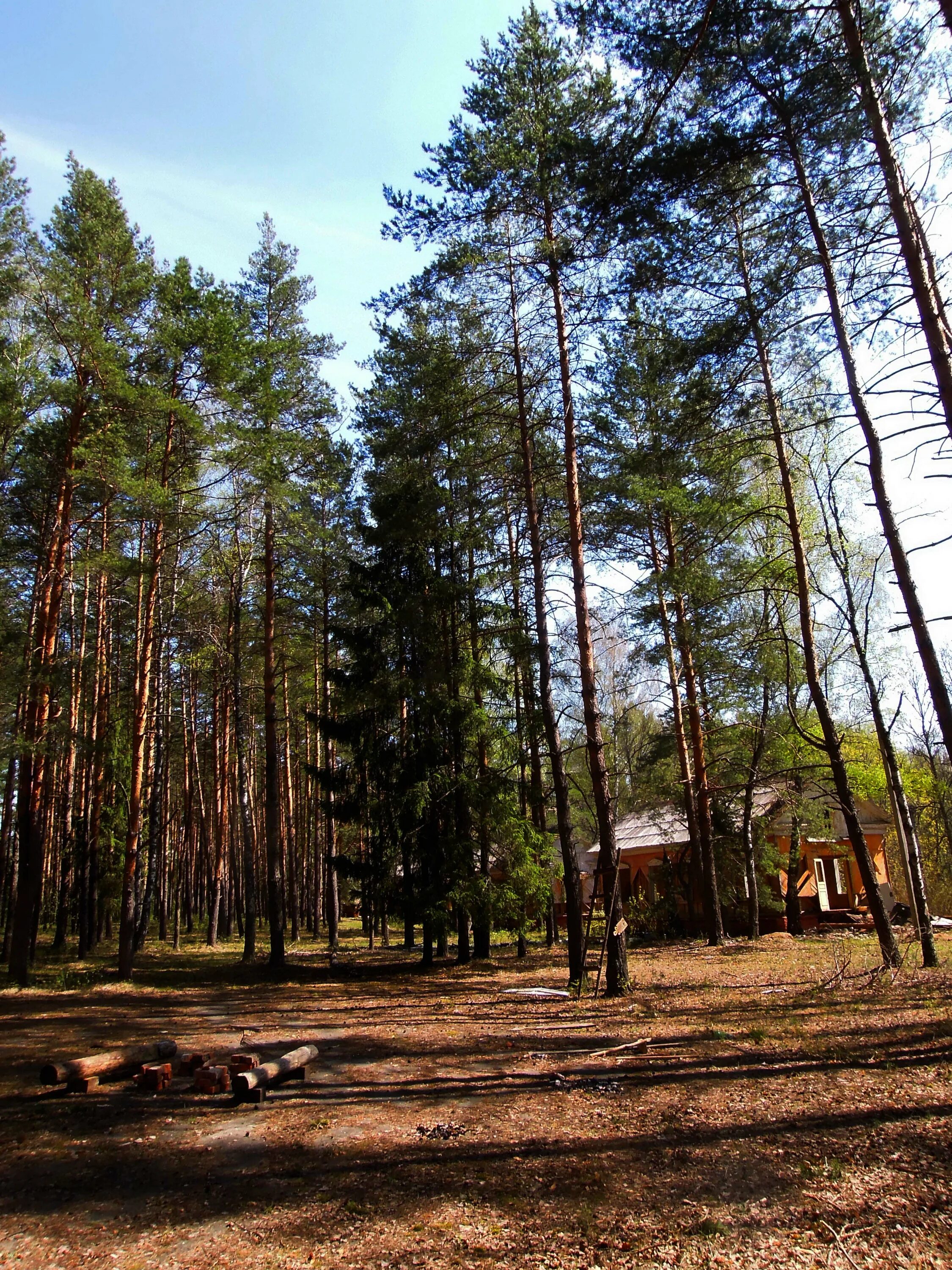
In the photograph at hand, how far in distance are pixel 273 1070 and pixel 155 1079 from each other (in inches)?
44.5

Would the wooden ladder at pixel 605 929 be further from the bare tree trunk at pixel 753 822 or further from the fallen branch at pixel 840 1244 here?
the bare tree trunk at pixel 753 822

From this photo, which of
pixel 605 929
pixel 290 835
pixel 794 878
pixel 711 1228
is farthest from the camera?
pixel 290 835

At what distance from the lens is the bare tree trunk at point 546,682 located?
1145 centimetres

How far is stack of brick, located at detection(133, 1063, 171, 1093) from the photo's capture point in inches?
258

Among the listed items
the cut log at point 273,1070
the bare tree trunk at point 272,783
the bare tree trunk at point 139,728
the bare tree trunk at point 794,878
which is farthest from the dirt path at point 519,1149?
the bare tree trunk at point 794,878

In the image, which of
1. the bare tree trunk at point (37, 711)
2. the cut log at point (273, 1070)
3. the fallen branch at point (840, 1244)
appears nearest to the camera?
the fallen branch at point (840, 1244)

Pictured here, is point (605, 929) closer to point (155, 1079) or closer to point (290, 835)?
point (155, 1079)

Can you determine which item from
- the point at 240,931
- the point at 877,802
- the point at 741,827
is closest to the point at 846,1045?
the point at 741,827

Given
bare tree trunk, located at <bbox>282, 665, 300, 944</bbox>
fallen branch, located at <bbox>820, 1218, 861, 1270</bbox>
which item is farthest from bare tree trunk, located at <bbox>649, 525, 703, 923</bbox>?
bare tree trunk, located at <bbox>282, 665, 300, 944</bbox>

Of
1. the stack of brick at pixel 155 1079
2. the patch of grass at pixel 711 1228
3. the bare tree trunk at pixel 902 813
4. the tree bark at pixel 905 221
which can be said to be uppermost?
the tree bark at pixel 905 221

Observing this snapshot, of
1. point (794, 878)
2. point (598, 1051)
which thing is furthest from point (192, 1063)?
point (794, 878)

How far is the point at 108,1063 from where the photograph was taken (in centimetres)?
676

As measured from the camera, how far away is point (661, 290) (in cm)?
845

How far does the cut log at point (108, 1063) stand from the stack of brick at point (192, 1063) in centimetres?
24
